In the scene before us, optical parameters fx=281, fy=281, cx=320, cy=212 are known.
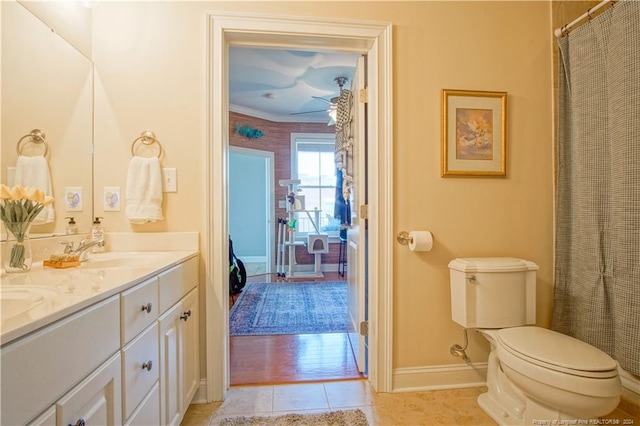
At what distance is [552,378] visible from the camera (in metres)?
1.10

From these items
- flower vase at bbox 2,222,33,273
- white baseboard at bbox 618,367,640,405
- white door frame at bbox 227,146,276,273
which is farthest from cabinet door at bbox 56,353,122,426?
white door frame at bbox 227,146,276,273

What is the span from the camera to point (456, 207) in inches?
66.6

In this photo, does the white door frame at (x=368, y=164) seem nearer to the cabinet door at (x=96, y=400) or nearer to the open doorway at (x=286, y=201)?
the open doorway at (x=286, y=201)

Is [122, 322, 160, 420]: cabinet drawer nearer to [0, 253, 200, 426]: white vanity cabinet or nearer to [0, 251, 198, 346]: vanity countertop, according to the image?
[0, 253, 200, 426]: white vanity cabinet

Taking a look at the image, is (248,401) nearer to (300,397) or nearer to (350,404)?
(300,397)

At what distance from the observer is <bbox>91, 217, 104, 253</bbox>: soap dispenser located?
145cm

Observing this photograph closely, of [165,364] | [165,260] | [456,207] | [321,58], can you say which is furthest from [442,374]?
[321,58]

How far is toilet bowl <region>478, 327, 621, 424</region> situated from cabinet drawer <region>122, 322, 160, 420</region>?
4.80 feet

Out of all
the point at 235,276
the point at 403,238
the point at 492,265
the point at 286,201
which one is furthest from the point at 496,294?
the point at 286,201

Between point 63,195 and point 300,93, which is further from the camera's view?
point 300,93

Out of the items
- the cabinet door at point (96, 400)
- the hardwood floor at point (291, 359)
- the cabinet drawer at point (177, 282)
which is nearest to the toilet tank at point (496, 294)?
the hardwood floor at point (291, 359)

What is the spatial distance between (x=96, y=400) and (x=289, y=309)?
227 cm

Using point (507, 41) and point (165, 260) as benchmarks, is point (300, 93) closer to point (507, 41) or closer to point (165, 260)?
point (507, 41)

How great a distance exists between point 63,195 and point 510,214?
95.7 inches
